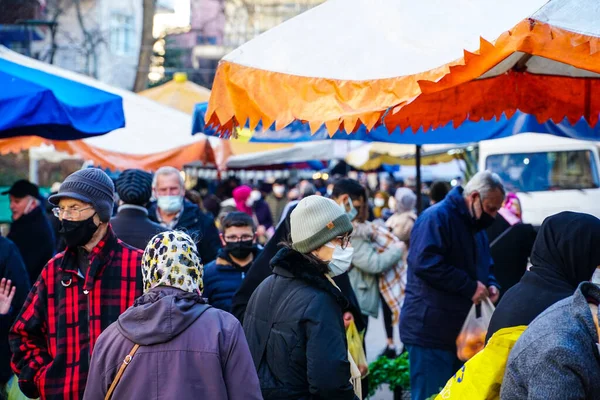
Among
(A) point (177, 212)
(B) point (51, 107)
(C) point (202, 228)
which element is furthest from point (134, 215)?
(C) point (202, 228)

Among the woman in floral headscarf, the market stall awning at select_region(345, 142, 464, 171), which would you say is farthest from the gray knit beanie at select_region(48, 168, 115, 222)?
the market stall awning at select_region(345, 142, 464, 171)

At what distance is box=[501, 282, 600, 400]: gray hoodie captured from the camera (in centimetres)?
281

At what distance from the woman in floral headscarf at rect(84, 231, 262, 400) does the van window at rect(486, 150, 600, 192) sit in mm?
12249

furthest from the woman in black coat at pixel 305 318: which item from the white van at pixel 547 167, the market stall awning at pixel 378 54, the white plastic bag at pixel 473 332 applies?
the white van at pixel 547 167

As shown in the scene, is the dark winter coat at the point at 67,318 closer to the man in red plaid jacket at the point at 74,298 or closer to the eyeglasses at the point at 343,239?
the man in red plaid jacket at the point at 74,298

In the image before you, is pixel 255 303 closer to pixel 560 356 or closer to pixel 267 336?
pixel 267 336

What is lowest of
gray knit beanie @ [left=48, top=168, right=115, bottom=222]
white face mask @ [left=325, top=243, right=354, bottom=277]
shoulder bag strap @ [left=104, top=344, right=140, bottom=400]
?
shoulder bag strap @ [left=104, top=344, right=140, bottom=400]

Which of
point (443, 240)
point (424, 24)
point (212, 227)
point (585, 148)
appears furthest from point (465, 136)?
point (585, 148)

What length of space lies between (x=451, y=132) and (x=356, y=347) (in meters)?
3.04

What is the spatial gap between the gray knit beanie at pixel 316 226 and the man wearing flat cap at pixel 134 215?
1960 millimetres

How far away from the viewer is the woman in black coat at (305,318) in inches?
148

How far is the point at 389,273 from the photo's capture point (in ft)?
28.3

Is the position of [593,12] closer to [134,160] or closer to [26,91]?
[26,91]

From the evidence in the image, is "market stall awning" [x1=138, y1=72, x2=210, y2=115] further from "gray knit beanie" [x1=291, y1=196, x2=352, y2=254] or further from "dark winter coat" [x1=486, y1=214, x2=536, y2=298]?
"gray knit beanie" [x1=291, y1=196, x2=352, y2=254]
